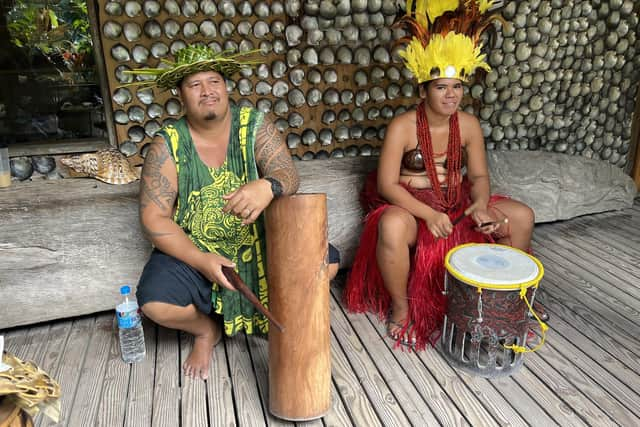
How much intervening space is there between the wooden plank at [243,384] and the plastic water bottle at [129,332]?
37 centimetres

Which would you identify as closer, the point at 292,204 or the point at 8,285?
the point at 292,204

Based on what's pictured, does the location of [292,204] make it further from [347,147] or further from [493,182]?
[493,182]

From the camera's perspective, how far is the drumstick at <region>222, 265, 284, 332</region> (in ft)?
4.84

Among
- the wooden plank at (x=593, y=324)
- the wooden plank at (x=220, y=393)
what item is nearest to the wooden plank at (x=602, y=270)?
the wooden plank at (x=593, y=324)

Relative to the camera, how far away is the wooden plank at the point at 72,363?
177 centimetres

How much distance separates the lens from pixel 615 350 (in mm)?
2057

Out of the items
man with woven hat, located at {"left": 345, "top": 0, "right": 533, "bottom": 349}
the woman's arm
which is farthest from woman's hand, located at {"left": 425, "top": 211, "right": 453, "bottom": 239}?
the woman's arm

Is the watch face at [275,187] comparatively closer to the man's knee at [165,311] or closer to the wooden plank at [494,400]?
the man's knee at [165,311]

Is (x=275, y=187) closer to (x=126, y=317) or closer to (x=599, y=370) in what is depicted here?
(x=126, y=317)

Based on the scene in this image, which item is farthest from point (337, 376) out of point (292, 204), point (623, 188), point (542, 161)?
point (623, 188)

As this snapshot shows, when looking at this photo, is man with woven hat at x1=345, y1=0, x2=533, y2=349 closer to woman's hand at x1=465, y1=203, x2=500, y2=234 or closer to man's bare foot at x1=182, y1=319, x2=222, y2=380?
woman's hand at x1=465, y1=203, x2=500, y2=234

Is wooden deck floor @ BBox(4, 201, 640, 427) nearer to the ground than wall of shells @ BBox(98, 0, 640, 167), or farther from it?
nearer to the ground

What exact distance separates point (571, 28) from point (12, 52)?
3.71m

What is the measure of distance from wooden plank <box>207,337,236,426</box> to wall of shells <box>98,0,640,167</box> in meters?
1.43
